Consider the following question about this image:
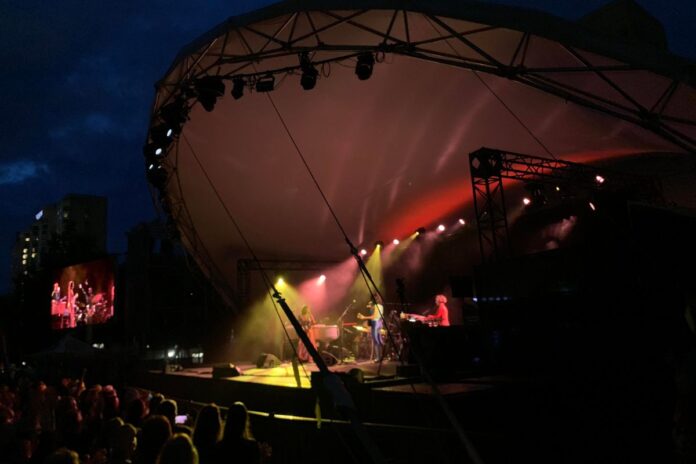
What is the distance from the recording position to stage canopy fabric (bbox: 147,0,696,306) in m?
6.62

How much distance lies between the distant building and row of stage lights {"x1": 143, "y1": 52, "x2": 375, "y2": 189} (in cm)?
3053

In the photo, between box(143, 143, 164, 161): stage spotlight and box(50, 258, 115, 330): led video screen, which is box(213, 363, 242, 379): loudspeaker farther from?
box(50, 258, 115, 330): led video screen

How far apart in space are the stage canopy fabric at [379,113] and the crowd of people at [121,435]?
11.4ft

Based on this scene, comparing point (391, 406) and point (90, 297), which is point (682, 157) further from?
point (90, 297)

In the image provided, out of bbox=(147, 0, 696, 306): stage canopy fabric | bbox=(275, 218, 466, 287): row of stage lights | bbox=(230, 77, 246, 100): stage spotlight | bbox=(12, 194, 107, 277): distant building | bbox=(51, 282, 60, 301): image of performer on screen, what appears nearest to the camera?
bbox=(147, 0, 696, 306): stage canopy fabric

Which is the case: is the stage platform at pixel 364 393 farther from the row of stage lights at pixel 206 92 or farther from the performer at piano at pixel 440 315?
the row of stage lights at pixel 206 92

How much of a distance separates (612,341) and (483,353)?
7.91 feet

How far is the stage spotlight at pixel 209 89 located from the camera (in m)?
8.12

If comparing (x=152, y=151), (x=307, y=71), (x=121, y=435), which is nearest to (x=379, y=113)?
(x=307, y=71)

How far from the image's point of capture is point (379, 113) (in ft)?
33.3

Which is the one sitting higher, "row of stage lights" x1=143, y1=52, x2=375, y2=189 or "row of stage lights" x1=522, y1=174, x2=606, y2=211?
"row of stage lights" x1=143, y1=52, x2=375, y2=189

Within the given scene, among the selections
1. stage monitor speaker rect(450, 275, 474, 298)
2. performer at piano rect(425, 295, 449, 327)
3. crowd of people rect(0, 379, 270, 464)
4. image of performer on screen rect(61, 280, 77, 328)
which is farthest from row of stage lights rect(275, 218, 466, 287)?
image of performer on screen rect(61, 280, 77, 328)

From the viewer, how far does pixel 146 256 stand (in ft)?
76.4

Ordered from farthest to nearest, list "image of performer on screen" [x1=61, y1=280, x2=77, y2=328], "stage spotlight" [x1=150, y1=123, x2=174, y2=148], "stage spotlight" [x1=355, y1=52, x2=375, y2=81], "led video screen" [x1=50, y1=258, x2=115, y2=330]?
1. "image of performer on screen" [x1=61, y1=280, x2=77, y2=328]
2. "led video screen" [x1=50, y1=258, x2=115, y2=330]
3. "stage spotlight" [x1=150, y1=123, x2=174, y2=148]
4. "stage spotlight" [x1=355, y1=52, x2=375, y2=81]
